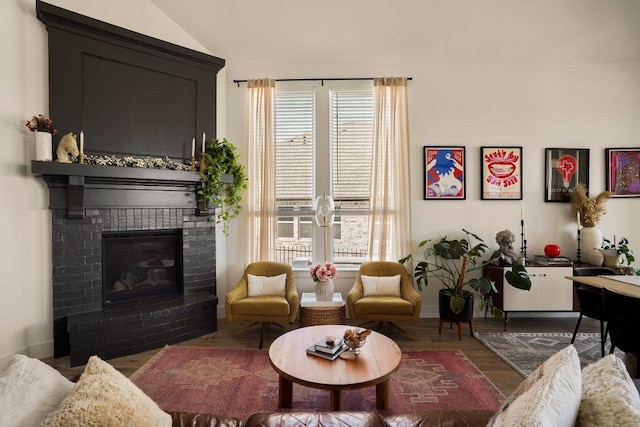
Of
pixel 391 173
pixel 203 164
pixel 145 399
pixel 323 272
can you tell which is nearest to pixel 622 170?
pixel 391 173

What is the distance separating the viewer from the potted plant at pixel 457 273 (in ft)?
12.0

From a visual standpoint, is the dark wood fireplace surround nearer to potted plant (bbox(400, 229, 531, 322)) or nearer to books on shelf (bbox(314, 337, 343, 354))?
books on shelf (bbox(314, 337, 343, 354))

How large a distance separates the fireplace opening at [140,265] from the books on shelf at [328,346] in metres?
2.32

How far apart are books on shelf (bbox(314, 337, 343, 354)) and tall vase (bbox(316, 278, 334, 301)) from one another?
1276 mm

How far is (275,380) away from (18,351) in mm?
2469

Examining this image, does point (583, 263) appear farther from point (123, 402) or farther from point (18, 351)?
point (18, 351)

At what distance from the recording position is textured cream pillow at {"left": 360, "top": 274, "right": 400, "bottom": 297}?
391 centimetres

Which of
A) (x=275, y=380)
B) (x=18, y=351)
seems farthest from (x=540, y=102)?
(x=18, y=351)

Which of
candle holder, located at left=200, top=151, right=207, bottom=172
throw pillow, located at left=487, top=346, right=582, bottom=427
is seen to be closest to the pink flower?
candle holder, located at left=200, top=151, right=207, bottom=172

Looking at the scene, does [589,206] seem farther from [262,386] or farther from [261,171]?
[262,386]

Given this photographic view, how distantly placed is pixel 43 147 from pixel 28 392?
8.74ft

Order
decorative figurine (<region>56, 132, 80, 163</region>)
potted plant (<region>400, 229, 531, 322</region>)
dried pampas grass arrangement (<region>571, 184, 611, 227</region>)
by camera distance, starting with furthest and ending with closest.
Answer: dried pampas grass arrangement (<region>571, 184, 611, 227</region>) → potted plant (<region>400, 229, 531, 322</region>) → decorative figurine (<region>56, 132, 80, 163</region>)

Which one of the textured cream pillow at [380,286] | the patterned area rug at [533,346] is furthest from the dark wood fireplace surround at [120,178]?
the patterned area rug at [533,346]

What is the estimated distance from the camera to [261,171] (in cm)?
442
